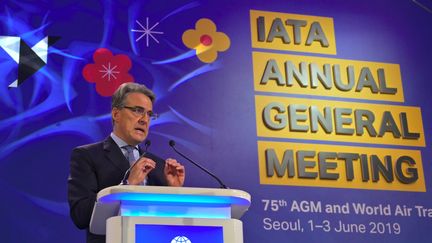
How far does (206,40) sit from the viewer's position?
4.67 m

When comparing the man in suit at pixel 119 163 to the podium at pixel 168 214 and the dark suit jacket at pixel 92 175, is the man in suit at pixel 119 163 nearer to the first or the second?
the dark suit jacket at pixel 92 175

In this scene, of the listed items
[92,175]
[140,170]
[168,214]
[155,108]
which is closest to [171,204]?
[168,214]

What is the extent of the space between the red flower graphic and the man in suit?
1.27m

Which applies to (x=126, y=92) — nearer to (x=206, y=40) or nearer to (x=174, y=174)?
(x=174, y=174)

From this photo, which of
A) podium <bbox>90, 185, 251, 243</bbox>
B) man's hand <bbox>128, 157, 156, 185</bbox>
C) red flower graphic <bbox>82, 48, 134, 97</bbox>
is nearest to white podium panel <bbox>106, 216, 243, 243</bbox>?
podium <bbox>90, 185, 251, 243</bbox>

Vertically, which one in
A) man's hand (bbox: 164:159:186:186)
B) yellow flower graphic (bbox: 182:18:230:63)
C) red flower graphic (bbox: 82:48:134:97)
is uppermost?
yellow flower graphic (bbox: 182:18:230:63)

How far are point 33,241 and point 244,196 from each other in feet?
6.48

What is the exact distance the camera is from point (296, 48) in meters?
4.88

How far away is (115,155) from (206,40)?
1.90m

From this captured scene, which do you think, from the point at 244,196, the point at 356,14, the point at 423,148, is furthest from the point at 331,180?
the point at 244,196

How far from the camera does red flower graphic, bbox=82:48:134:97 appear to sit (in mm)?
4348

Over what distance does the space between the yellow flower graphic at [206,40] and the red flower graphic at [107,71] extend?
45 centimetres

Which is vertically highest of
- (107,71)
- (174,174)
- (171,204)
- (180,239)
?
(107,71)

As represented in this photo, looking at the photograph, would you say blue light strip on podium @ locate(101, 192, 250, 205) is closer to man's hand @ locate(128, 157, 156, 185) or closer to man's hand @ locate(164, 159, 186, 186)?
man's hand @ locate(128, 157, 156, 185)
